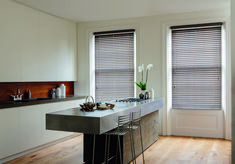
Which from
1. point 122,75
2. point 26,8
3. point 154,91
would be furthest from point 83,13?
point 154,91

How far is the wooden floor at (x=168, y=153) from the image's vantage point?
4.04m

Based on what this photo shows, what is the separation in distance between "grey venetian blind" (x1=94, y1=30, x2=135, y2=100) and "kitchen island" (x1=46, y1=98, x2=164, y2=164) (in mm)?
1220

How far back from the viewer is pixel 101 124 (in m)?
2.77

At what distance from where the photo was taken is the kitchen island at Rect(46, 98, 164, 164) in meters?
2.81

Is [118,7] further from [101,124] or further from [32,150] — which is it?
[32,150]

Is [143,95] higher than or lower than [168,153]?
higher

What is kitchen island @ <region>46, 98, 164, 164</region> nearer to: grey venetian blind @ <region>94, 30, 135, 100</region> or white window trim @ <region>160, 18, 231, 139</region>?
white window trim @ <region>160, 18, 231, 139</region>

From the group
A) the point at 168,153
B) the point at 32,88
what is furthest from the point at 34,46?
the point at 168,153

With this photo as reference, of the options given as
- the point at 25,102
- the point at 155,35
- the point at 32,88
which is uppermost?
the point at 155,35

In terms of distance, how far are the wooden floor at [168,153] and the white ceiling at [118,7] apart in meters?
2.76

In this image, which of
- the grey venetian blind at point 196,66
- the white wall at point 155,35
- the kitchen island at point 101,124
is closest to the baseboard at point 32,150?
the kitchen island at point 101,124

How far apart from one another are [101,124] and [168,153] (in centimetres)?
212

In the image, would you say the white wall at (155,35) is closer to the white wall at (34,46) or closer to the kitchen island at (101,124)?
the kitchen island at (101,124)

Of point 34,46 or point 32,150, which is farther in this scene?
point 34,46
